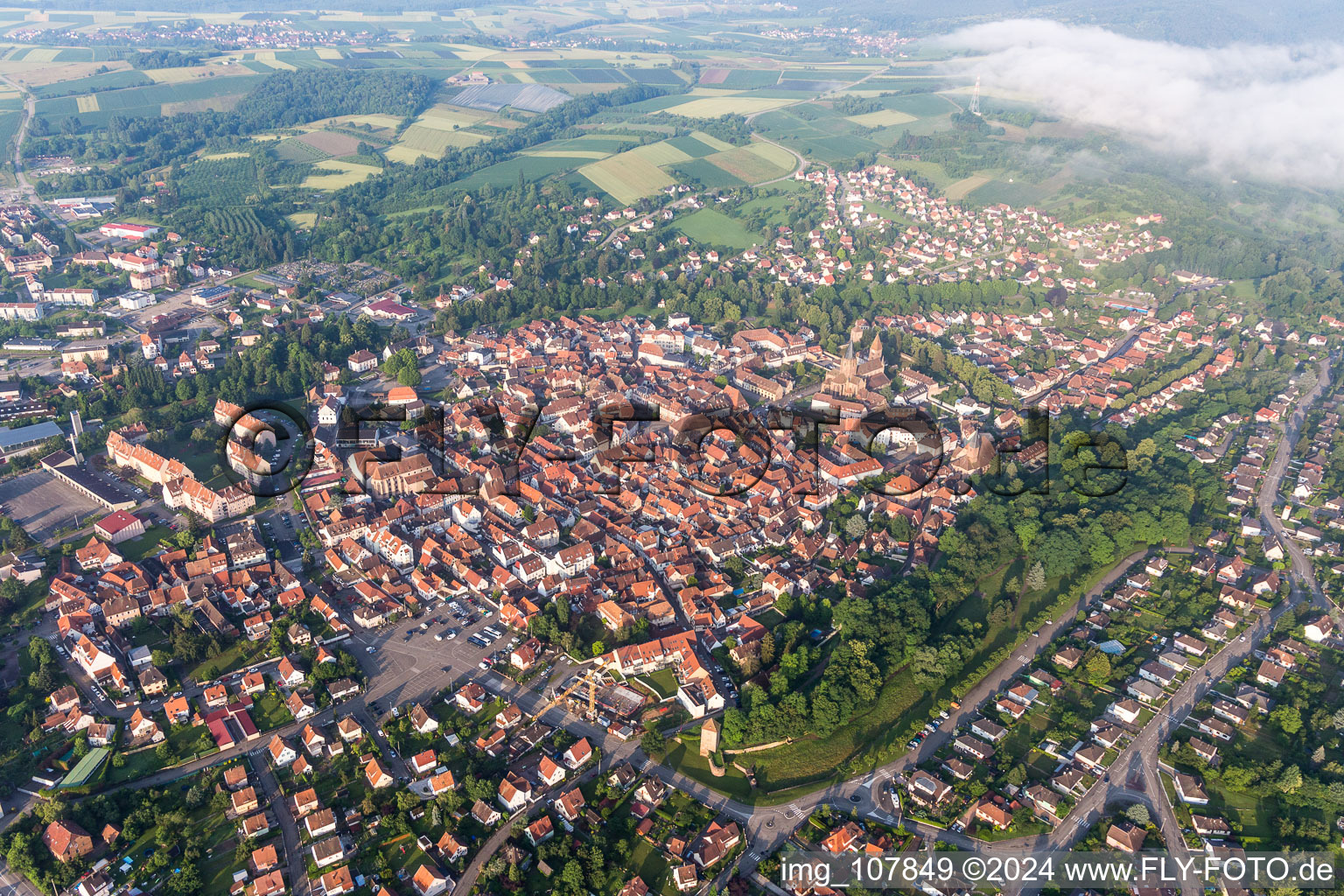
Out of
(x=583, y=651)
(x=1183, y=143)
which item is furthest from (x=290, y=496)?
(x=1183, y=143)

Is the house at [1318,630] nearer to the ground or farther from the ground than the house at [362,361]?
farther from the ground

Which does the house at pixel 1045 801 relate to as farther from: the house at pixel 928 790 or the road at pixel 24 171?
the road at pixel 24 171

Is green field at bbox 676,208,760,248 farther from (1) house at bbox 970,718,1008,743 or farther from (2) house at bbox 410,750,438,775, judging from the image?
(2) house at bbox 410,750,438,775

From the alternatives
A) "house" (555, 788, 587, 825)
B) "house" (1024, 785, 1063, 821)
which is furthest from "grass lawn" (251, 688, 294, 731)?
"house" (1024, 785, 1063, 821)

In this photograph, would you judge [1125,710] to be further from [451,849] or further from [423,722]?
[423,722]

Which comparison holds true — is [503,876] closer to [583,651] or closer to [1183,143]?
[583,651]

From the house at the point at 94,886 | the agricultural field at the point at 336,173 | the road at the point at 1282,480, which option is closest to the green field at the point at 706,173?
the agricultural field at the point at 336,173
